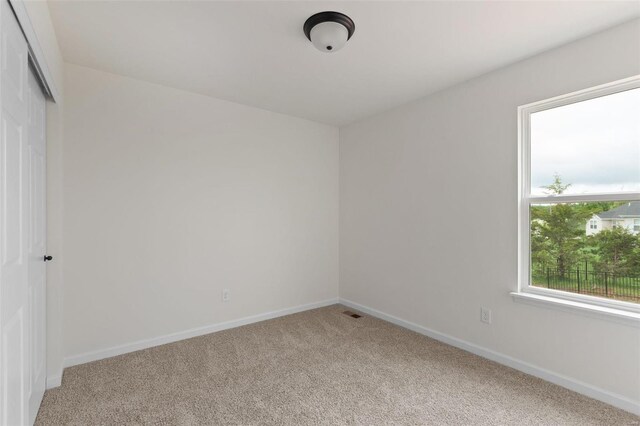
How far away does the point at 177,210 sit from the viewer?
9.82 feet

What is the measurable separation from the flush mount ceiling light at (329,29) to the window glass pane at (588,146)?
1.67 metres

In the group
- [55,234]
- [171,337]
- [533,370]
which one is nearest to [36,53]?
[55,234]

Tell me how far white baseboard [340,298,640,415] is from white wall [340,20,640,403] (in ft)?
0.11

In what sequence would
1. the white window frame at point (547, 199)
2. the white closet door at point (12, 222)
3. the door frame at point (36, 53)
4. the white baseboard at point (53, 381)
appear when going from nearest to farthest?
the white closet door at point (12, 222), the door frame at point (36, 53), the white window frame at point (547, 199), the white baseboard at point (53, 381)

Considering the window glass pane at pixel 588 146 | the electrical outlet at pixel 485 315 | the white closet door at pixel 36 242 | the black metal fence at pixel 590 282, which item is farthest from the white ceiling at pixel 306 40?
the electrical outlet at pixel 485 315

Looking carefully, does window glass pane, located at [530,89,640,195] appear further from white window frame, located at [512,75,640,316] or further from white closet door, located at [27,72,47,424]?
white closet door, located at [27,72,47,424]

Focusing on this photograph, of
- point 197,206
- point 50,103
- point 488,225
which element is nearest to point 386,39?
point 488,225

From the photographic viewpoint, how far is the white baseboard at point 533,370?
1943 mm

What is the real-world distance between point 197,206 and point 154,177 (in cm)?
47

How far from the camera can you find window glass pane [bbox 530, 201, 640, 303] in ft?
6.63

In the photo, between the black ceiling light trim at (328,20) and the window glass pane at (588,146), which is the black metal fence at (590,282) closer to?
the window glass pane at (588,146)

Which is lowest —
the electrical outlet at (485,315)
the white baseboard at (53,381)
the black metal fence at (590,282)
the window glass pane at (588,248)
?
the white baseboard at (53,381)

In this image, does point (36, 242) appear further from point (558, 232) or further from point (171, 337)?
point (558, 232)

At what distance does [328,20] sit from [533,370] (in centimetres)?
287
